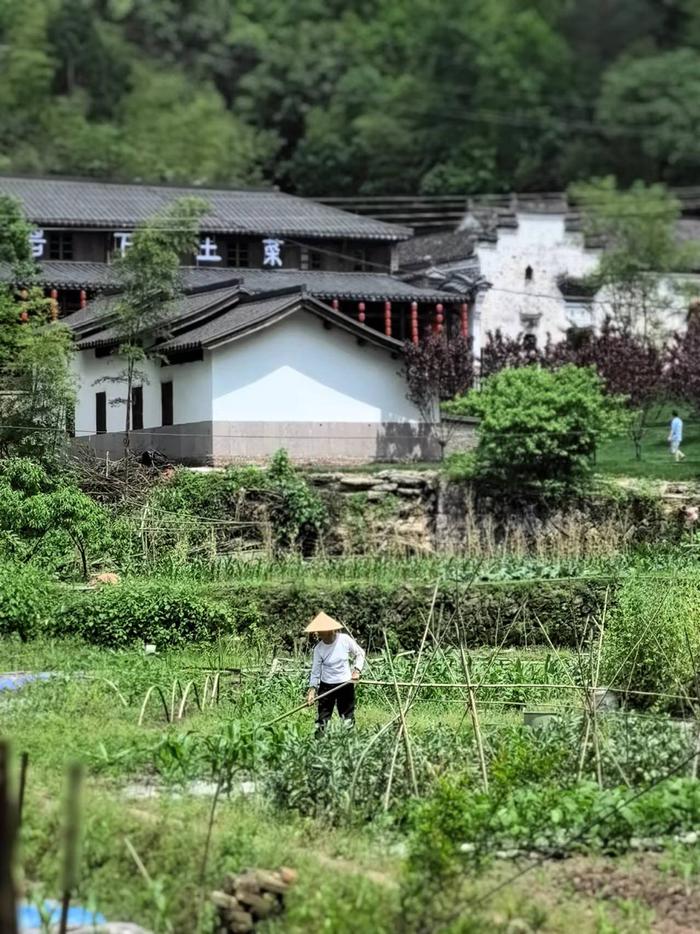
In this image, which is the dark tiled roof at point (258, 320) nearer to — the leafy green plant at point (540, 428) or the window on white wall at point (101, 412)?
the window on white wall at point (101, 412)

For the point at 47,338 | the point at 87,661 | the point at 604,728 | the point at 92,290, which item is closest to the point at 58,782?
the point at 604,728

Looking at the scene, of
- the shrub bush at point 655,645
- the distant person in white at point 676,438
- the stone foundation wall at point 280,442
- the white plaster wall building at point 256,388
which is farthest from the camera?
A: the distant person in white at point 676,438

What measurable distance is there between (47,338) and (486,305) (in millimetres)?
15277

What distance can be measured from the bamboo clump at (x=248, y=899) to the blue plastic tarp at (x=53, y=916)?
27.9 inches

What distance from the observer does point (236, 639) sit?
69.4 feet

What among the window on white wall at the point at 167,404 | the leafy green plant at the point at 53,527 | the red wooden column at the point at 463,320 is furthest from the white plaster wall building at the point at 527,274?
the leafy green plant at the point at 53,527

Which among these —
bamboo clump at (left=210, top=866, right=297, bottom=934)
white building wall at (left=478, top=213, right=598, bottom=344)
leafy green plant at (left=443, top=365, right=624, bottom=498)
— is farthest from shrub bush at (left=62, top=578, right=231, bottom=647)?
white building wall at (left=478, top=213, right=598, bottom=344)

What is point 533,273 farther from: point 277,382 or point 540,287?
point 277,382

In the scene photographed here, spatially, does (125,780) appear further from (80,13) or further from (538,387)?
(80,13)

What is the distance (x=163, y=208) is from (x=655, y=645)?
1000 inches

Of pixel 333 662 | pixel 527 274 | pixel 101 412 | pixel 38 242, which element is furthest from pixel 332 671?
pixel 527 274

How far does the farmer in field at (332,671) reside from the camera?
15.1m

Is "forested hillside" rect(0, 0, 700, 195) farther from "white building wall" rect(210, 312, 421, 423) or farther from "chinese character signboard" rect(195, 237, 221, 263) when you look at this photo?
"white building wall" rect(210, 312, 421, 423)

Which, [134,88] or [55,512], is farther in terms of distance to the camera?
[134,88]
